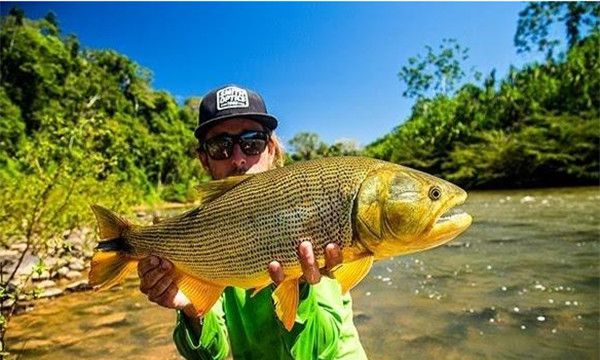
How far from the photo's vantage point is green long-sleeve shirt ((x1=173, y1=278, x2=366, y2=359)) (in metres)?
2.79

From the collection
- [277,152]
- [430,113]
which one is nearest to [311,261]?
[277,152]

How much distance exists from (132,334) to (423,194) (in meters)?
5.86

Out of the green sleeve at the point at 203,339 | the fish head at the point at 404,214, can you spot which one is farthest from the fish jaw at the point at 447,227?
the green sleeve at the point at 203,339

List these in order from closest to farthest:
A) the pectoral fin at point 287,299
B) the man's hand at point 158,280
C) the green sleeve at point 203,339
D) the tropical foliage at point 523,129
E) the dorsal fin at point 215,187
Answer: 1. the pectoral fin at point 287,299
2. the dorsal fin at point 215,187
3. the man's hand at point 158,280
4. the green sleeve at point 203,339
5. the tropical foliage at point 523,129

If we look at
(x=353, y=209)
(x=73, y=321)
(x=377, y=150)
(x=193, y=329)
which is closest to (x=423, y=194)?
(x=353, y=209)

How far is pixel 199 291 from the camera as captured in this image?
8.75 ft

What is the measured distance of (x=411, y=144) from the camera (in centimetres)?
5284

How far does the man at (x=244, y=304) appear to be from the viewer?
279cm

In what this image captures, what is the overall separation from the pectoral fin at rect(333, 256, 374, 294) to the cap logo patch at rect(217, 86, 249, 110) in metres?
1.46

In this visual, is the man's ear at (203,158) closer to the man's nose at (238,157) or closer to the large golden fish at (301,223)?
the man's nose at (238,157)

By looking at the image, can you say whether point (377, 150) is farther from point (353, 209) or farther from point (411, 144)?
point (353, 209)

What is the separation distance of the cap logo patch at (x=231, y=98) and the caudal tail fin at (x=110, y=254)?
1.00 metres

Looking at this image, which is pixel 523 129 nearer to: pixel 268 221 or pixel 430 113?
pixel 430 113

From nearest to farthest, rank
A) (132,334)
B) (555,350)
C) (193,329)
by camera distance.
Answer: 1. (193,329)
2. (555,350)
3. (132,334)
